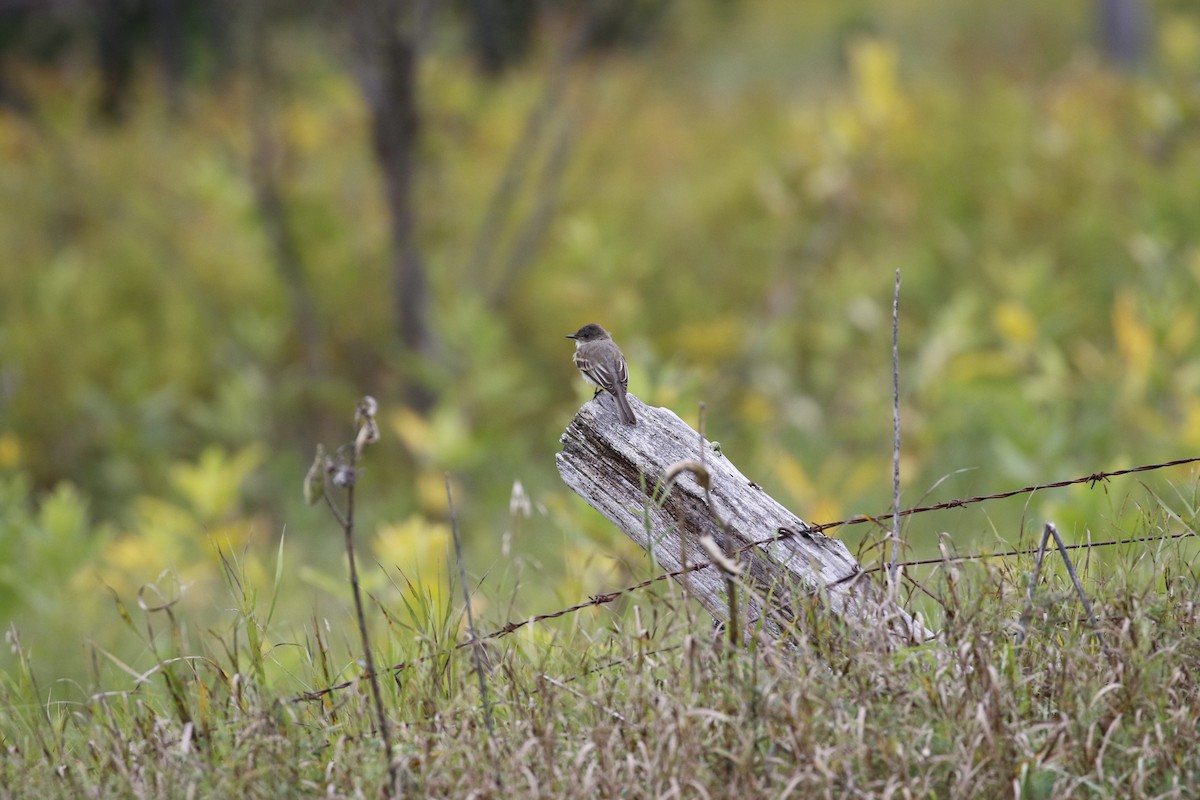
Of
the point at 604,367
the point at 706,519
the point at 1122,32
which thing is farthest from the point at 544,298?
the point at 1122,32

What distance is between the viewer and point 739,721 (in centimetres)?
223

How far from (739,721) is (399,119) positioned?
5.81m

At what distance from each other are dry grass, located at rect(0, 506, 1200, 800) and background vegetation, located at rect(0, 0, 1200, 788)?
4.99 feet

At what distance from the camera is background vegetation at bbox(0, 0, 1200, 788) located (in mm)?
5914

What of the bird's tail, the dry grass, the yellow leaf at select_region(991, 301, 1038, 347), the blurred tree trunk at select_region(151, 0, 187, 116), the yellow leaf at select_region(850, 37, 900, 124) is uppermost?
the blurred tree trunk at select_region(151, 0, 187, 116)

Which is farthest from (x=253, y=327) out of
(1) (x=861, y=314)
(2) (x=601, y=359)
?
(2) (x=601, y=359)

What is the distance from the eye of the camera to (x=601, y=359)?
11.6ft

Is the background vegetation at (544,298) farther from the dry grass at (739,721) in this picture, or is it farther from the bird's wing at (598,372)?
the dry grass at (739,721)

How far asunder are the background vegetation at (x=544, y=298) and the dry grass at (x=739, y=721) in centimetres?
152

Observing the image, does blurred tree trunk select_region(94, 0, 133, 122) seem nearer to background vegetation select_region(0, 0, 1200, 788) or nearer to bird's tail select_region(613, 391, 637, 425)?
background vegetation select_region(0, 0, 1200, 788)

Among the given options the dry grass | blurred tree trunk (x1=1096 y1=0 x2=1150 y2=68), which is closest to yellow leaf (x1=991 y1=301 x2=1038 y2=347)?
the dry grass

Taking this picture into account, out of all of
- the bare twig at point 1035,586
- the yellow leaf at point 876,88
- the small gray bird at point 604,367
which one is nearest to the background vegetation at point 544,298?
the yellow leaf at point 876,88

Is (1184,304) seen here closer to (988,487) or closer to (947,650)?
(988,487)

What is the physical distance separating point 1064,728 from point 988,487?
4454 millimetres
